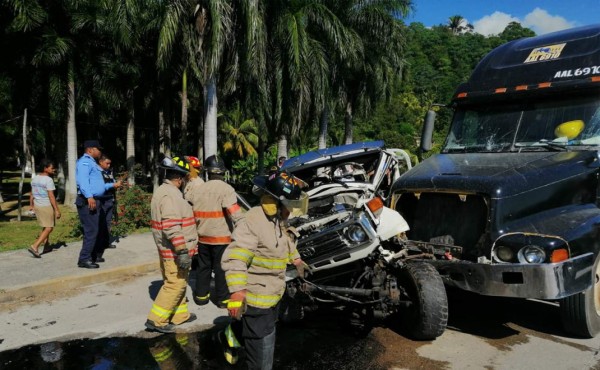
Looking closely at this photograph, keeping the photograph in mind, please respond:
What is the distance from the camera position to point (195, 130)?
3856cm

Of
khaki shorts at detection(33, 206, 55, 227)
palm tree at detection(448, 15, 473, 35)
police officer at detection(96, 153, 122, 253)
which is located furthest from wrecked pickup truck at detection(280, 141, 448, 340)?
palm tree at detection(448, 15, 473, 35)

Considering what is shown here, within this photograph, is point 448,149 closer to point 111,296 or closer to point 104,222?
point 111,296

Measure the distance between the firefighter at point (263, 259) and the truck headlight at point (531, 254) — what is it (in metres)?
2.29

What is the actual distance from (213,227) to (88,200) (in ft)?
8.57

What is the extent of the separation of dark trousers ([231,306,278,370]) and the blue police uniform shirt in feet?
16.1

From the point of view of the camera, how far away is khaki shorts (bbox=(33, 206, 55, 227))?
26.9ft

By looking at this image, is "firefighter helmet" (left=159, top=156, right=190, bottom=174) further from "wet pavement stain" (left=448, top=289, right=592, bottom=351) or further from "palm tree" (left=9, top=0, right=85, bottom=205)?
"palm tree" (left=9, top=0, right=85, bottom=205)

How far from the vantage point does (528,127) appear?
19.9 ft

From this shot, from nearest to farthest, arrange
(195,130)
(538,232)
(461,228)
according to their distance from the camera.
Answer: (538,232) → (461,228) → (195,130)

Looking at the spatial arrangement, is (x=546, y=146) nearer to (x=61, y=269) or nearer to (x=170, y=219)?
(x=170, y=219)

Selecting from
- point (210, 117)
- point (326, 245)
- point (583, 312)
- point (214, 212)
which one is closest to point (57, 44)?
point (210, 117)

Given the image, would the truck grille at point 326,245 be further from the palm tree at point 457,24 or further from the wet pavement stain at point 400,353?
the palm tree at point 457,24

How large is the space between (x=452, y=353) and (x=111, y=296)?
444cm

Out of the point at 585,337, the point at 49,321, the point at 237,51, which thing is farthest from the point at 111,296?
the point at 237,51
